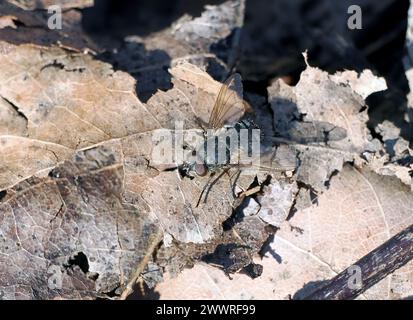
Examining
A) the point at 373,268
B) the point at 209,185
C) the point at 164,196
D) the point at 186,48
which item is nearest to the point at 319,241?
the point at 373,268

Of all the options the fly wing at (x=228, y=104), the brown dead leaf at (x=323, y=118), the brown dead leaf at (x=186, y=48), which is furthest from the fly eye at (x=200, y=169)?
the brown dead leaf at (x=186, y=48)

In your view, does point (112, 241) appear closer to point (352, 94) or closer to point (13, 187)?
point (13, 187)

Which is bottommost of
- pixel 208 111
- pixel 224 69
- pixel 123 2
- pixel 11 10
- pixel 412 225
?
pixel 412 225

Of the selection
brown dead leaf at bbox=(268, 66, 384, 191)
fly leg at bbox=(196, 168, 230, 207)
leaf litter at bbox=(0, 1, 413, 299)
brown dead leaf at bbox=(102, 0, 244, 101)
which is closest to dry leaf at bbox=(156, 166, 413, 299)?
leaf litter at bbox=(0, 1, 413, 299)

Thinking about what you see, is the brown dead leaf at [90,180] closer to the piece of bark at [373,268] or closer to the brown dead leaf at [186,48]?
the brown dead leaf at [186,48]

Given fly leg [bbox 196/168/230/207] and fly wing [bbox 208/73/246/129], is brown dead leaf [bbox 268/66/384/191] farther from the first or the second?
fly leg [bbox 196/168/230/207]

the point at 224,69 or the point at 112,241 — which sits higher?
the point at 224,69
